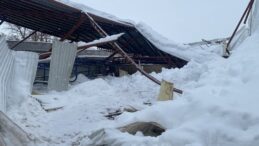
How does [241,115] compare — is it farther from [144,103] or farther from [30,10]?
[30,10]

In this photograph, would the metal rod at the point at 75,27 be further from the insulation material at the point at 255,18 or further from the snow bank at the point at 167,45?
the insulation material at the point at 255,18

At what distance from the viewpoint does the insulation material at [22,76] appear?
6910 millimetres

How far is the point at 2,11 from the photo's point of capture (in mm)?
11133

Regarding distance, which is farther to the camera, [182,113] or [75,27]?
[75,27]

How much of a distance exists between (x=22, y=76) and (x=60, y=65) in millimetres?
1445

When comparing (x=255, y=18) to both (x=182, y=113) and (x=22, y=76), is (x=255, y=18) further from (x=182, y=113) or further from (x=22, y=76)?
(x=22, y=76)

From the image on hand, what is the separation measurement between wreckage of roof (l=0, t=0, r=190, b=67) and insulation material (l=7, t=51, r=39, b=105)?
1.64 metres

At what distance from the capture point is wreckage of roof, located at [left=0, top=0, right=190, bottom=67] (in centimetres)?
1039

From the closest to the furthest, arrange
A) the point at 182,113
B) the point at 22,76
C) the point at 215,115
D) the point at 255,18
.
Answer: the point at 215,115
the point at 182,113
the point at 255,18
the point at 22,76

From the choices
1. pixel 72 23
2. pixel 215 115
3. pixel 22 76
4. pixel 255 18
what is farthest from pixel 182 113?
pixel 72 23

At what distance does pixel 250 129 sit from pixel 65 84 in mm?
6693

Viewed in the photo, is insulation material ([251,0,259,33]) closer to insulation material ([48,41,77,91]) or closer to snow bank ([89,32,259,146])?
snow bank ([89,32,259,146])

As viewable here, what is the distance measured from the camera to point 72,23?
11609mm

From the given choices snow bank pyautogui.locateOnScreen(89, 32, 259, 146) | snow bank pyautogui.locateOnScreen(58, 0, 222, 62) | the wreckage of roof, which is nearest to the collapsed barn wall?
the wreckage of roof
